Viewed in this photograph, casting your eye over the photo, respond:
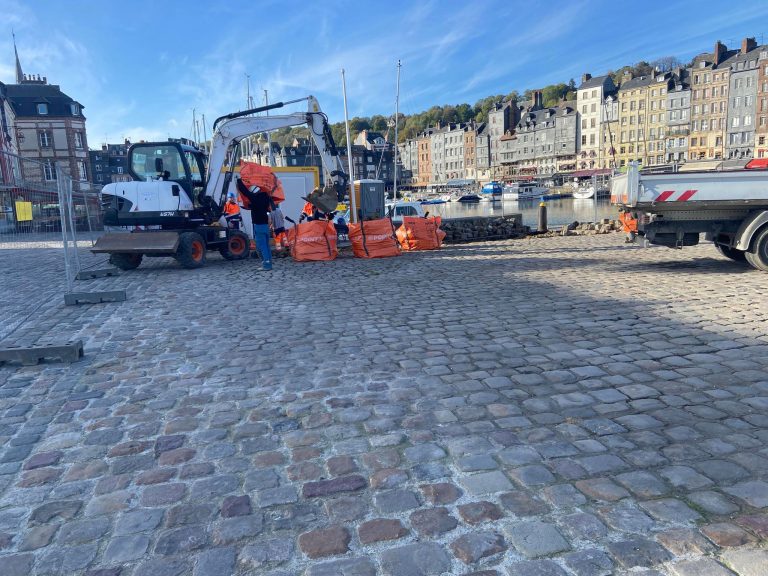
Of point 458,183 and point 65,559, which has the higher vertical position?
point 458,183

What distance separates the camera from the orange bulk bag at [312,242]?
49.0ft

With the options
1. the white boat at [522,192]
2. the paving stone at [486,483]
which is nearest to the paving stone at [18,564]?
the paving stone at [486,483]

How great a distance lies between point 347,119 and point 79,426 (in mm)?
15913

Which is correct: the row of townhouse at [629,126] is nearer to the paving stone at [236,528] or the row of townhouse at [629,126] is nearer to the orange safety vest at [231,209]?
the orange safety vest at [231,209]

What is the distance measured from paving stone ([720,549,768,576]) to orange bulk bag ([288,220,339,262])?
A: 43.1ft

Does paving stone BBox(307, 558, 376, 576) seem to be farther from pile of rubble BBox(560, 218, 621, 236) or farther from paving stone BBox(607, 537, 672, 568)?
pile of rubble BBox(560, 218, 621, 236)

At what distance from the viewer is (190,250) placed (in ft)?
44.8

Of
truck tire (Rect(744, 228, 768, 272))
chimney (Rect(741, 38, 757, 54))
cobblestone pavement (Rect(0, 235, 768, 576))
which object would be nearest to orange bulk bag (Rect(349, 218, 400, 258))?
cobblestone pavement (Rect(0, 235, 768, 576))

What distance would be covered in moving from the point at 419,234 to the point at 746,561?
50.7 feet

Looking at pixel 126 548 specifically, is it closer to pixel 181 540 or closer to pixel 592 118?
pixel 181 540

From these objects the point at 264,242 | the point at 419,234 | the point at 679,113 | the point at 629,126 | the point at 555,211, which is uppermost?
the point at 679,113

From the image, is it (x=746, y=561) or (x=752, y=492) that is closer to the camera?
(x=746, y=561)

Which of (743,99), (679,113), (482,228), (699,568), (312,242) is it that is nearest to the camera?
(699,568)

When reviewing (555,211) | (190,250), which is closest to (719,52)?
(555,211)
